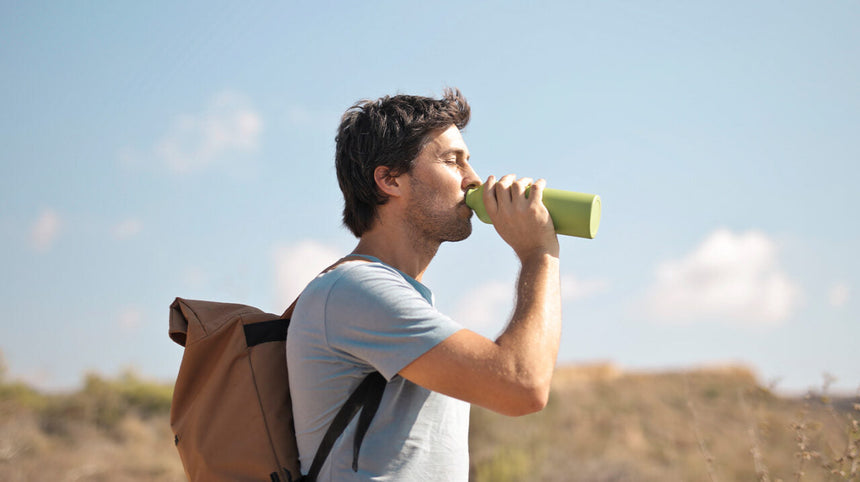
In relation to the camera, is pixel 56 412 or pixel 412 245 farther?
pixel 56 412

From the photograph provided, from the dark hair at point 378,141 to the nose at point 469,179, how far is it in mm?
197

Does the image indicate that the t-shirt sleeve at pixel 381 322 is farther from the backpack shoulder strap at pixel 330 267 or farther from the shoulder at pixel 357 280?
the backpack shoulder strap at pixel 330 267

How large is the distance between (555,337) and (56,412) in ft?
50.4

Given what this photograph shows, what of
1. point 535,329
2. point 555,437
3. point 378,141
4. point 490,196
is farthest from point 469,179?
point 555,437

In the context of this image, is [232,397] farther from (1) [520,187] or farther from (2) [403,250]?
(1) [520,187]

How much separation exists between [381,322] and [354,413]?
11.6 inches

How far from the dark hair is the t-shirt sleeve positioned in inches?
24.5

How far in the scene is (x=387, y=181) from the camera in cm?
263

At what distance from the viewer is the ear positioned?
2607 millimetres

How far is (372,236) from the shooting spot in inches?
104

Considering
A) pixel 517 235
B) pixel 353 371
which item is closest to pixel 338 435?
pixel 353 371

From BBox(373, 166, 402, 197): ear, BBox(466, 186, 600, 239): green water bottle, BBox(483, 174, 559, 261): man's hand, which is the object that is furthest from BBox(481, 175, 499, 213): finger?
BBox(373, 166, 402, 197): ear

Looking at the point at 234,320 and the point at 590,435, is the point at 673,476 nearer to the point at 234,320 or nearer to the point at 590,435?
the point at 590,435

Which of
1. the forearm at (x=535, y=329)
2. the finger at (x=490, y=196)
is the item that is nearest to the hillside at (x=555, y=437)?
the forearm at (x=535, y=329)
